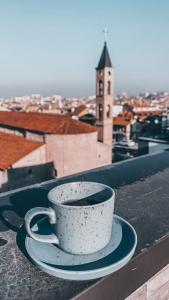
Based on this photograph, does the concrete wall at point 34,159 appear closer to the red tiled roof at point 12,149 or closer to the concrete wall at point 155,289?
the red tiled roof at point 12,149

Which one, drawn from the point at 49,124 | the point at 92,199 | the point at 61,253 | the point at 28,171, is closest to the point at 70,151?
the point at 49,124

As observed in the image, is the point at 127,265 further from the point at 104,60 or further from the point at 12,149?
the point at 104,60

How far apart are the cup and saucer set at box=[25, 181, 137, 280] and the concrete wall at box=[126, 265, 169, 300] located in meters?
0.48

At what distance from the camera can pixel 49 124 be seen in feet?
58.2

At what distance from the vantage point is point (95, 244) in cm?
198

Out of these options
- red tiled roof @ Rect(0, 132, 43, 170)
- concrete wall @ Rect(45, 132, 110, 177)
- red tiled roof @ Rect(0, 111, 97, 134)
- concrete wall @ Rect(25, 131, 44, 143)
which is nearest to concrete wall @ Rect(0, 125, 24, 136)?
red tiled roof @ Rect(0, 111, 97, 134)

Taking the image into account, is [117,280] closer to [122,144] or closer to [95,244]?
[95,244]

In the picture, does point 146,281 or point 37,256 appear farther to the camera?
point 146,281

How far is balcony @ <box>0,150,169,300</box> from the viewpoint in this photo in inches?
67.7

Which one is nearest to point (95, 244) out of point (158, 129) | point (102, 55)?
point (102, 55)

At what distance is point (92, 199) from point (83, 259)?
0.56 meters

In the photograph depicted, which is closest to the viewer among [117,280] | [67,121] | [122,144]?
[117,280]

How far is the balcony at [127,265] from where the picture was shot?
67.7 inches

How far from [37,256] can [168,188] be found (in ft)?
8.84
